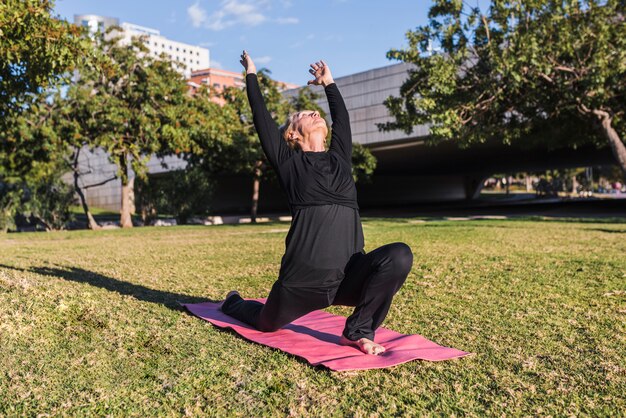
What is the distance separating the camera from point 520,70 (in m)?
16.2

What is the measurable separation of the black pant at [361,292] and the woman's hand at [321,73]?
131cm

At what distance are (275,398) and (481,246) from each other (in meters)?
8.01

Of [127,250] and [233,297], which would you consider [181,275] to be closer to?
[233,297]

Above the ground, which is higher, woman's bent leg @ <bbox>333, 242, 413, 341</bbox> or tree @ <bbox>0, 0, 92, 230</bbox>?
tree @ <bbox>0, 0, 92, 230</bbox>

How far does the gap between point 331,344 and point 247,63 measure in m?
2.07

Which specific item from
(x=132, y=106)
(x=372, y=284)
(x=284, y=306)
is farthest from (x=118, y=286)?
(x=132, y=106)

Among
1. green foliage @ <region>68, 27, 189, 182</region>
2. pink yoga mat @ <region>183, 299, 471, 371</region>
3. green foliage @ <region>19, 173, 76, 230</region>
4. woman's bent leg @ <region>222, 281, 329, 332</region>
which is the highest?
green foliage @ <region>68, 27, 189, 182</region>

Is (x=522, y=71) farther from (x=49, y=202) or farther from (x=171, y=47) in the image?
(x=171, y=47)

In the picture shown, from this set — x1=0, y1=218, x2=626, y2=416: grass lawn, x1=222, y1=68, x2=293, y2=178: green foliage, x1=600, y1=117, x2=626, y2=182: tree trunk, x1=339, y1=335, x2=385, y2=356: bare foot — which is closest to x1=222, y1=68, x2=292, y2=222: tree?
x1=222, y1=68, x2=293, y2=178: green foliage

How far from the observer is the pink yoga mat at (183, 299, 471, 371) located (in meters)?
3.42

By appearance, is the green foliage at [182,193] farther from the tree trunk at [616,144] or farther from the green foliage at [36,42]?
the tree trunk at [616,144]

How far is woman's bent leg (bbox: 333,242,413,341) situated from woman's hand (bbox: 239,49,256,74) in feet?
4.88

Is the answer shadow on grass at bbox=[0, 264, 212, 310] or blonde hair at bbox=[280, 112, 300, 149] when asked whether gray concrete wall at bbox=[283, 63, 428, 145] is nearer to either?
shadow on grass at bbox=[0, 264, 212, 310]

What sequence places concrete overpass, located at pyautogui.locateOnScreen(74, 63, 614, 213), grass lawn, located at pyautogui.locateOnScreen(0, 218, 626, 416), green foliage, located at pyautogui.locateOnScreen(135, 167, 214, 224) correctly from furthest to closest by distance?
1. concrete overpass, located at pyautogui.locateOnScreen(74, 63, 614, 213)
2. green foliage, located at pyautogui.locateOnScreen(135, 167, 214, 224)
3. grass lawn, located at pyautogui.locateOnScreen(0, 218, 626, 416)
